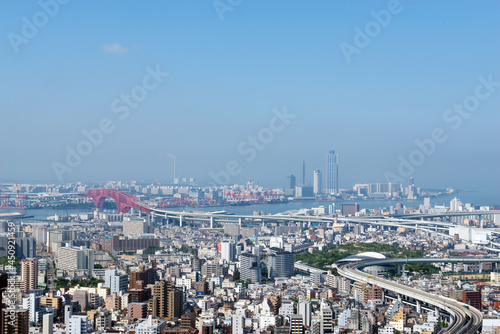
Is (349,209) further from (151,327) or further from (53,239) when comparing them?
(151,327)

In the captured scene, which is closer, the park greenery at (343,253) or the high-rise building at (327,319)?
the high-rise building at (327,319)

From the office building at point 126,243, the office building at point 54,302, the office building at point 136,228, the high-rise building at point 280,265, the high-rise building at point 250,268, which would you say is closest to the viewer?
the office building at point 54,302

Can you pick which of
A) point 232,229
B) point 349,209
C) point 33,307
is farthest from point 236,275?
point 349,209

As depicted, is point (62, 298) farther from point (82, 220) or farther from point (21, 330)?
point (82, 220)

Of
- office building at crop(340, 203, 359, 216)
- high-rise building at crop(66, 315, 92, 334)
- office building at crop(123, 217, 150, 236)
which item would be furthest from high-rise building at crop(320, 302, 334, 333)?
office building at crop(340, 203, 359, 216)

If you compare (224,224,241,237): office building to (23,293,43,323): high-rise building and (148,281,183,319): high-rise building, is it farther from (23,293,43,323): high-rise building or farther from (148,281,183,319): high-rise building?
(23,293,43,323): high-rise building

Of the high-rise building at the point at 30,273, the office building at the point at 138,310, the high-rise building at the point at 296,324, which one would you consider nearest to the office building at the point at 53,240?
the high-rise building at the point at 30,273

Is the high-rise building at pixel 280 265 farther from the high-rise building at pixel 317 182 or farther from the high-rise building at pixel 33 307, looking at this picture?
the high-rise building at pixel 317 182
